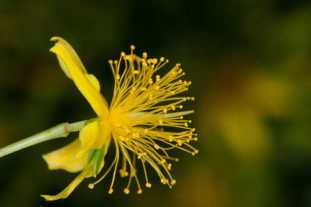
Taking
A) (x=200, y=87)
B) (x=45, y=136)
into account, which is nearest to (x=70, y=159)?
(x=45, y=136)

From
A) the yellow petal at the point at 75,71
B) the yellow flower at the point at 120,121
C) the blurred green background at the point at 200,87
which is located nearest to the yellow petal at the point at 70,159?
the yellow flower at the point at 120,121

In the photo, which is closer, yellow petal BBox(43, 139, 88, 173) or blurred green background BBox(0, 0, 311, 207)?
yellow petal BBox(43, 139, 88, 173)

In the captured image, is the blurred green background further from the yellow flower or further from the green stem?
the green stem

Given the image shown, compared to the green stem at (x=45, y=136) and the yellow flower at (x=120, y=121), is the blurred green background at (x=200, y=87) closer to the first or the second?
the yellow flower at (x=120, y=121)

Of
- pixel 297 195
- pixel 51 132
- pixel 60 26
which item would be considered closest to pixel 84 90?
pixel 51 132

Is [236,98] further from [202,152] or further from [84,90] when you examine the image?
[84,90]

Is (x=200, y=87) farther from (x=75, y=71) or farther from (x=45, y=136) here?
(x=45, y=136)

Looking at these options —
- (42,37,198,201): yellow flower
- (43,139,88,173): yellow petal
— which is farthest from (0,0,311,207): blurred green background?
(43,139,88,173): yellow petal
